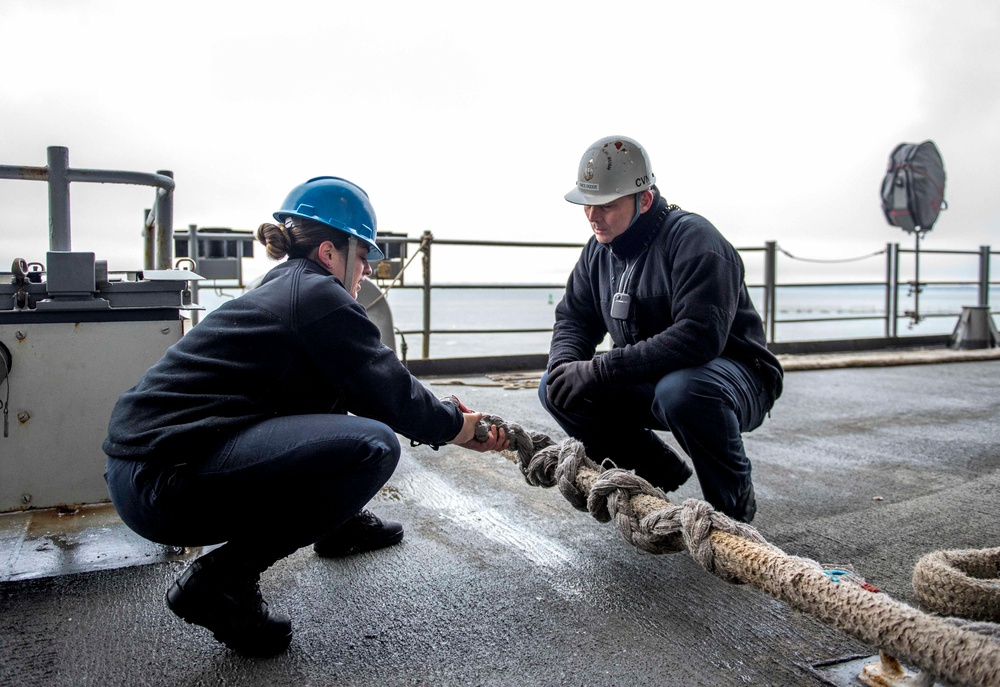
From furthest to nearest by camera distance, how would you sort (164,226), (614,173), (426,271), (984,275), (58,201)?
(984,275), (426,271), (164,226), (58,201), (614,173)

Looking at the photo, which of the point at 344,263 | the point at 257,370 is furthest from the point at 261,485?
the point at 344,263

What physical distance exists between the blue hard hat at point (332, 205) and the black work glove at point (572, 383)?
71 centimetres

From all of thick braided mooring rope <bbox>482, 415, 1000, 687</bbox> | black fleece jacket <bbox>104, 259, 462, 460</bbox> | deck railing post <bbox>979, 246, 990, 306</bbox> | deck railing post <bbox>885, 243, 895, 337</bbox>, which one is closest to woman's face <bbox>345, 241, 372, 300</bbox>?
black fleece jacket <bbox>104, 259, 462, 460</bbox>

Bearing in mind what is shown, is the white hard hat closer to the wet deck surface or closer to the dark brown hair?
the dark brown hair

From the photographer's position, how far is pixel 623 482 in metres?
1.80

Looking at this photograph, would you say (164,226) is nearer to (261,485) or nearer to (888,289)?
(261,485)

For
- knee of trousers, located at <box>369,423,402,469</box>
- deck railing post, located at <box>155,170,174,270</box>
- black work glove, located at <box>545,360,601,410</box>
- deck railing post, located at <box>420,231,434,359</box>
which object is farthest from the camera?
deck railing post, located at <box>420,231,434,359</box>

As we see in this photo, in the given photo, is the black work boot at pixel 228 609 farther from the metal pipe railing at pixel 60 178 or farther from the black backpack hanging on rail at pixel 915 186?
the black backpack hanging on rail at pixel 915 186

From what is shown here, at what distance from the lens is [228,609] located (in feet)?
4.80

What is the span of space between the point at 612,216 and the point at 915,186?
7.71 meters

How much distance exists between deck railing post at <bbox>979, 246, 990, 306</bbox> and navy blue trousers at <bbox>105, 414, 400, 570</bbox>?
9.25m

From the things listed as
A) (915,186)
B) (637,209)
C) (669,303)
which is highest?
(915,186)

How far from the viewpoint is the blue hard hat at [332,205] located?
168 cm

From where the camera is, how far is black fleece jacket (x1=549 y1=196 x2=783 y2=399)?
1936mm
